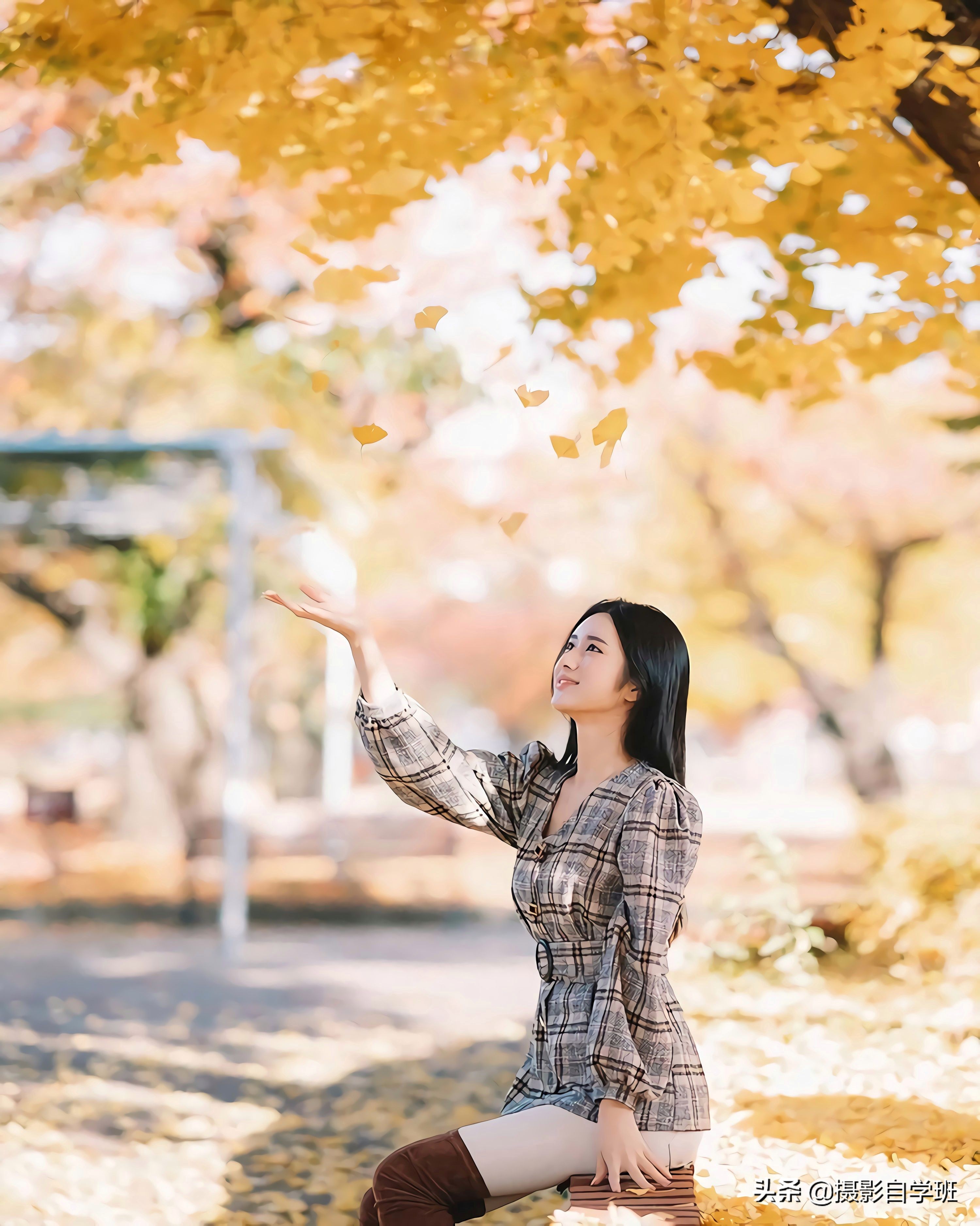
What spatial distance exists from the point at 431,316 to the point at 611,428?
56cm

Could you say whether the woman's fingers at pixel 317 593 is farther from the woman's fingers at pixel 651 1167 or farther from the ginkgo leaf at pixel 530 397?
the woman's fingers at pixel 651 1167

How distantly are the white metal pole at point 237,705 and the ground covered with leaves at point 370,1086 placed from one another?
424mm

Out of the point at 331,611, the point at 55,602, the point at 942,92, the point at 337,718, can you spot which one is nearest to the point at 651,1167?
the point at 331,611

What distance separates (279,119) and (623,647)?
7.58 ft

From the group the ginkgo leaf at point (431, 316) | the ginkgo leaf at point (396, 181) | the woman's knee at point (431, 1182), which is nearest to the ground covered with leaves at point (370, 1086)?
the woman's knee at point (431, 1182)

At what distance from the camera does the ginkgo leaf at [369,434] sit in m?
3.24

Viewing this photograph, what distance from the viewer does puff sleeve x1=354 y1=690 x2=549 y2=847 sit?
2738mm

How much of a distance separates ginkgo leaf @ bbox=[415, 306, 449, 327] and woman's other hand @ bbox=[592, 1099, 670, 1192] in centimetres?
196

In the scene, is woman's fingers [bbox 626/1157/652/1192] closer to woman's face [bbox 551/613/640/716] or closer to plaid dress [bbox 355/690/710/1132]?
plaid dress [bbox 355/690/710/1132]

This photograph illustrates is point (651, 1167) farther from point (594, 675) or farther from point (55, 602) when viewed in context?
point (55, 602)

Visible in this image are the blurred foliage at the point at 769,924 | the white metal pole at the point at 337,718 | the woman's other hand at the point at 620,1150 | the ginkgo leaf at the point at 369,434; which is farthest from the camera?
the white metal pole at the point at 337,718

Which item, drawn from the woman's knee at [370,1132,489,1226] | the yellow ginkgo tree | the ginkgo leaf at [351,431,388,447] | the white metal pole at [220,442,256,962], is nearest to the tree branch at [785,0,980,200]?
the yellow ginkgo tree

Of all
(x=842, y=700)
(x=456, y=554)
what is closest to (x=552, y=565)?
(x=456, y=554)

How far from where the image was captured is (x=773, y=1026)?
20.5ft
